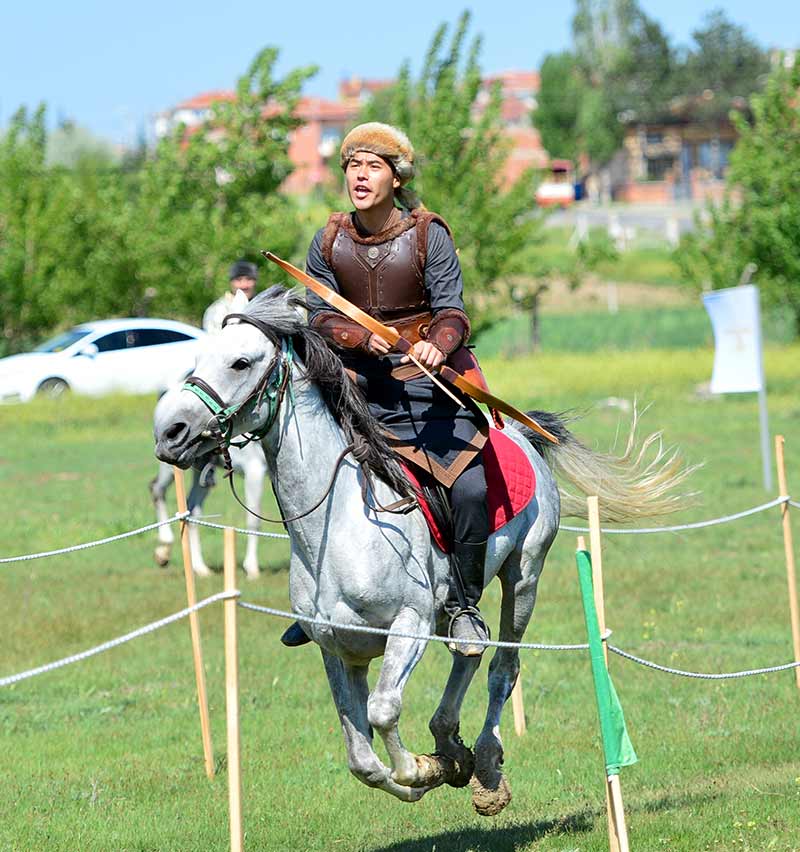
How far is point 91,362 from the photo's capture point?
111 feet

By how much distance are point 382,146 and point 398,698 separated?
2280 mm

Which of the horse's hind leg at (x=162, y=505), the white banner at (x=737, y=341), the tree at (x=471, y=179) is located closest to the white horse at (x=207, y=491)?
the horse's hind leg at (x=162, y=505)

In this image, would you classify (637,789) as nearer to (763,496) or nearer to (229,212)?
(763,496)

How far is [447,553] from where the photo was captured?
20.9 feet

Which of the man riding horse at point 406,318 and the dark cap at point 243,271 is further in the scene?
the dark cap at point 243,271

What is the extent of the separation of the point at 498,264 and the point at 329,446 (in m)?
35.8

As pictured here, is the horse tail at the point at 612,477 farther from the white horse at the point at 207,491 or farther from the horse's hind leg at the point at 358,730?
the white horse at the point at 207,491

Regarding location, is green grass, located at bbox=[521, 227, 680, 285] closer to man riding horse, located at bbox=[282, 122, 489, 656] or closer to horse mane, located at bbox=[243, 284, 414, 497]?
man riding horse, located at bbox=[282, 122, 489, 656]

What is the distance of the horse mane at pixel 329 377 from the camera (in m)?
5.93

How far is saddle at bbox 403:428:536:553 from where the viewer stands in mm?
6312

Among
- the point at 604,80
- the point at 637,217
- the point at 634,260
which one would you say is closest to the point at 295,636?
the point at 634,260

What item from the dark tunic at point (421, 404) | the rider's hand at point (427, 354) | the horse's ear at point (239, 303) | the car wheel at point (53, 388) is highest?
the horse's ear at point (239, 303)

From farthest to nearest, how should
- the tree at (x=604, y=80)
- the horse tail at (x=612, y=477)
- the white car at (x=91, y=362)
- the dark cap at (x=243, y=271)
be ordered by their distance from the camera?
1. the tree at (x=604, y=80)
2. the white car at (x=91, y=362)
3. the dark cap at (x=243, y=271)
4. the horse tail at (x=612, y=477)

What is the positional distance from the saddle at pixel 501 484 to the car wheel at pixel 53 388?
28.2 meters
